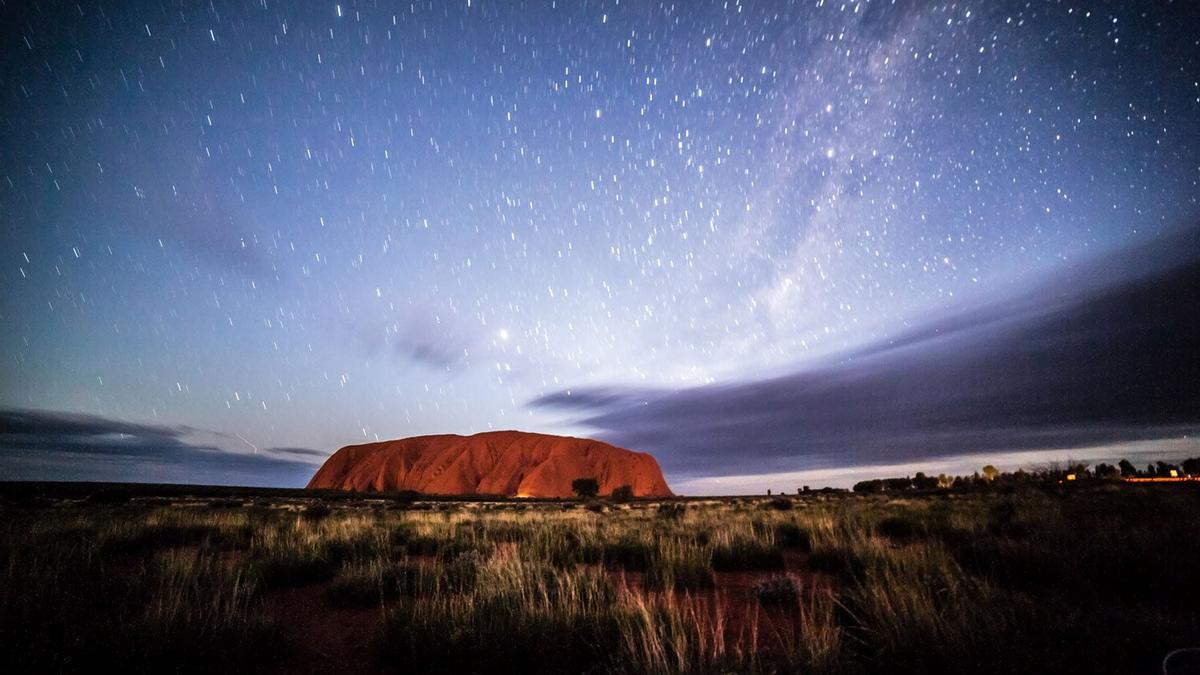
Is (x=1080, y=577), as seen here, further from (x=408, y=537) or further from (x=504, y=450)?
(x=504, y=450)

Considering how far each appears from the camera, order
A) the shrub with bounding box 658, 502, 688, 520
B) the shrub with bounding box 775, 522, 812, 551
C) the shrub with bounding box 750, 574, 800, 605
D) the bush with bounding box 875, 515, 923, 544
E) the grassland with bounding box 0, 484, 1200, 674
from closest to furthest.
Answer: the grassland with bounding box 0, 484, 1200, 674, the shrub with bounding box 750, 574, 800, 605, the shrub with bounding box 775, 522, 812, 551, the bush with bounding box 875, 515, 923, 544, the shrub with bounding box 658, 502, 688, 520

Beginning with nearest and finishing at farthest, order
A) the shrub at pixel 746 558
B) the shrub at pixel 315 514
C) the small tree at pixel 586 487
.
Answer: the shrub at pixel 746 558 < the shrub at pixel 315 514 < the small tree at pixel 586 487

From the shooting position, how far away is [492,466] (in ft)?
373

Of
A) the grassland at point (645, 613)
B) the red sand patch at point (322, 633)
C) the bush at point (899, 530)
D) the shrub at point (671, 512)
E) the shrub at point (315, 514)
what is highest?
the grassland at point (645, 613)

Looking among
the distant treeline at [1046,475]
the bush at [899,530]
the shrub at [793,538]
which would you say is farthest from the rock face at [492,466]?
the shrub at [793,538]

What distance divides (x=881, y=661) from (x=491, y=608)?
11.0ft

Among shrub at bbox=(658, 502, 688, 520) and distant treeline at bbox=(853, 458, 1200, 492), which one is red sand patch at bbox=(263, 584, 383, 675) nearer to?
shrub at bbox=(658, 502, 688, 520)

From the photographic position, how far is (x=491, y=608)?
487 centimetres

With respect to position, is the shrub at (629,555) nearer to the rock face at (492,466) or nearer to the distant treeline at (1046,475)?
the distant treeline at (1046,475)

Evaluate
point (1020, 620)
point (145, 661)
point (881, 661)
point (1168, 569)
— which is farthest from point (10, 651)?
point (1168, 569)

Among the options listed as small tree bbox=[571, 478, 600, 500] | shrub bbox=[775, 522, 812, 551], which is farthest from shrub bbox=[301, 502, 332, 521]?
small tree bbox=[571, 478, 600, 500]

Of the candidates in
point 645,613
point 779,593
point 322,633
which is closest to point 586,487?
point 779,593

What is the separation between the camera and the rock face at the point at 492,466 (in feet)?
345

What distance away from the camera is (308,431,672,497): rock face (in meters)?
105
